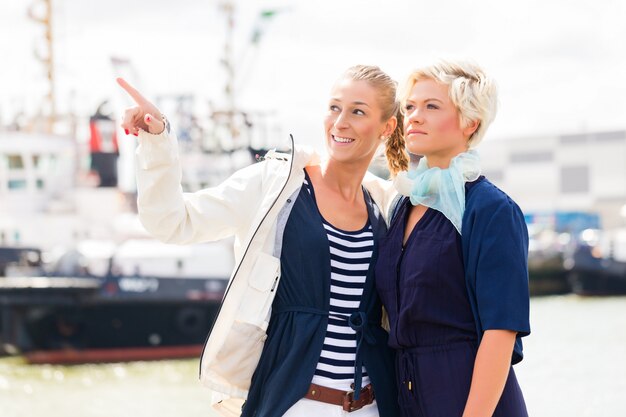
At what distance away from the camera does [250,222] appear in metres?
2.66

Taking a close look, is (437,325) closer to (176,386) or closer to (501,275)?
(501,275)

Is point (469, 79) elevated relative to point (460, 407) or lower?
elevated

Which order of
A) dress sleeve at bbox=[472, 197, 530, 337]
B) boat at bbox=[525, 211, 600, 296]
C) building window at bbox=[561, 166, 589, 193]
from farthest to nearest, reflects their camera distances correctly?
building window at bbox=[561, 166, 589, 193]
boat at bbox=[525, 211, 600, 296]
dress sleeve at bbox=[472, 197, 530, 337]

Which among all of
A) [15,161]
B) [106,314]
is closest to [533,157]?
[15,161]

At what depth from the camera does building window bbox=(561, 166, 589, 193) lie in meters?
51.2

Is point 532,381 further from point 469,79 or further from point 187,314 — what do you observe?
point 469,79

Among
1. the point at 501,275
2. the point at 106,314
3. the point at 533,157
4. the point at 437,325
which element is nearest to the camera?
the point at 501,275

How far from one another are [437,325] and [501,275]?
0.73ft

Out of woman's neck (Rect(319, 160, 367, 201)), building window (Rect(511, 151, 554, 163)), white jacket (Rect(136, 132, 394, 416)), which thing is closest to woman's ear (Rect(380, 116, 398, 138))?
woman's neck (Rect(319, 160, 367, 201))

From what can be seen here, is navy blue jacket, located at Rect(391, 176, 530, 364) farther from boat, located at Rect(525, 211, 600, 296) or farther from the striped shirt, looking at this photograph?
boat, located at Rect(525, 211, 600, 296)

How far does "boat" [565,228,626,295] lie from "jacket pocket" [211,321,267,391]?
3160 centimetres

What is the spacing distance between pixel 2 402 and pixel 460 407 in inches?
507

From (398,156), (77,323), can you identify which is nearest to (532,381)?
(77,323)

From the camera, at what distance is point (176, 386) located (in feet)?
48.6
